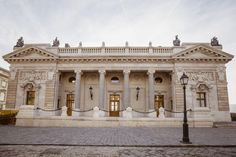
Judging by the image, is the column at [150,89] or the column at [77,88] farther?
the column at [77,88]

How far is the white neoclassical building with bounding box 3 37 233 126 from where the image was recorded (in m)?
21.3

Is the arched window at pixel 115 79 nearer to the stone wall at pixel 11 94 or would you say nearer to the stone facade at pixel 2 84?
the stone wall at pixel 11 94

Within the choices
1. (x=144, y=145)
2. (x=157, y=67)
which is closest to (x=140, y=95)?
(x=157, y=67)

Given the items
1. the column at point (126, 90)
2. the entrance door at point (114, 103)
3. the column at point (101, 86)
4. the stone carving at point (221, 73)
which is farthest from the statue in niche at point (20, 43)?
the stone carving at point (221, 73)


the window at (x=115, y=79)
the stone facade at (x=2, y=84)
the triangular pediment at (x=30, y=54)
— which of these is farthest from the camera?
the stone facade at (x=2, y=84)

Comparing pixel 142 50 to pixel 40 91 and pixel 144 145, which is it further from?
pixel 144 145

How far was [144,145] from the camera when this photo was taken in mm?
7258

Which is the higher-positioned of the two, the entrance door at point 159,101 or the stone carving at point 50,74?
the stone carving at point 50,74

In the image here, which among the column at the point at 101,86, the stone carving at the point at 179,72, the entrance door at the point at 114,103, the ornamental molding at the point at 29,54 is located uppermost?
the ornamental molding at the point at 29,54

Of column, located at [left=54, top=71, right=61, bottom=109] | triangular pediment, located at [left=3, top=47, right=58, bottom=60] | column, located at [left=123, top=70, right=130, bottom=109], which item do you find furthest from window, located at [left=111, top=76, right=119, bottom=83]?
triangular pediment, located at [left=3, top=47, right=58, bottom=60]

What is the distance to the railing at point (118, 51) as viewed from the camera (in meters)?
22.5

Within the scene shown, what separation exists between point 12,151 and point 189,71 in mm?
20100

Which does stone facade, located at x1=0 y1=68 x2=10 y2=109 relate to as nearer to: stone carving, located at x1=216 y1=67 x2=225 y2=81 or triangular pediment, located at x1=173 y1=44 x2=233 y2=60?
triangular pediment, located at x1=173 y1=44 x2=233 y2=60

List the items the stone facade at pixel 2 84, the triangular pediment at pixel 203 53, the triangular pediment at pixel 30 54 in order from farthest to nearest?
the stone facade at pixel 2 84 → the triangular pediment at pixel 30 54 → the triangular pediment at pixel 203 53
